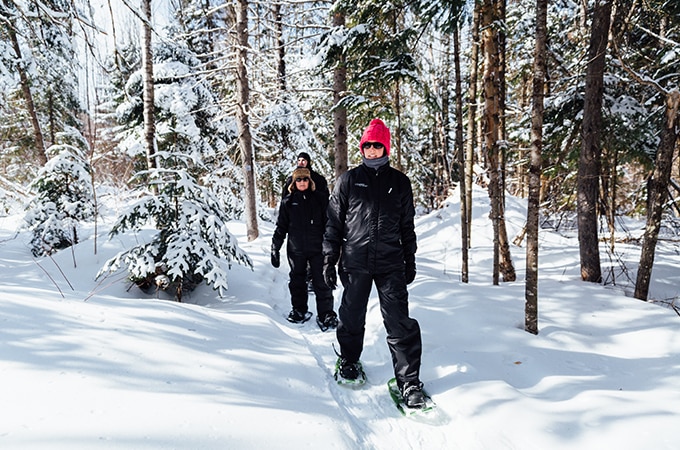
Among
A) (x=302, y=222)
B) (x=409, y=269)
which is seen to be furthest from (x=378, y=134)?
(x=302, y=222)

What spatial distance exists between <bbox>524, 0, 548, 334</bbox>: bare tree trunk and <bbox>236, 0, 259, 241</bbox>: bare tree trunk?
6632mm

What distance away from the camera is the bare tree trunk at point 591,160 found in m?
5.66

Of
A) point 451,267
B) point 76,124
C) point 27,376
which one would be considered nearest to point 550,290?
point 451,267

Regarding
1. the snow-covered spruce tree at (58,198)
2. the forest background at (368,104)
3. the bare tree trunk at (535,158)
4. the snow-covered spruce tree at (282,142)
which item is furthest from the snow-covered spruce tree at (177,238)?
the snow-covered spruce tree at (282,142)

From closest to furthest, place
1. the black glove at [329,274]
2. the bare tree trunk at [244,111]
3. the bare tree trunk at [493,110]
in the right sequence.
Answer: the black glove at [329,274] → the bare tree trunk at [493,110] → the bare tree trunk at [244,111]

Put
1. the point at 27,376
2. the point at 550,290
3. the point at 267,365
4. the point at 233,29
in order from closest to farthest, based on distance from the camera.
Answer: the point at 27,376
the point at 267,365
the point at 550,290
the point at 233,29

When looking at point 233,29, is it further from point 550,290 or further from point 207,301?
point 550,290

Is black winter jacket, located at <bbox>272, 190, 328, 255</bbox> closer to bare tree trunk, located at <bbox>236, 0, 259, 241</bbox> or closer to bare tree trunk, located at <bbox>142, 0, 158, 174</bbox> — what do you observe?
bare tree trunk, located at <bbox>142, 0, 158, 174</bbox>

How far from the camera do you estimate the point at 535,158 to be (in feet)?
11.7

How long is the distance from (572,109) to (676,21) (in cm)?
190

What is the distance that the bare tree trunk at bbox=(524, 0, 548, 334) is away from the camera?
340 cm

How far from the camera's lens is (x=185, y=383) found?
2.07 metres

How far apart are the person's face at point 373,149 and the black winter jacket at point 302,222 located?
6.45 feet

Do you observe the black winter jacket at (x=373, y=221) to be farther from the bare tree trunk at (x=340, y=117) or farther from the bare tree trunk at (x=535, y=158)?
the bare tree trunk at (x=340, y=117)
